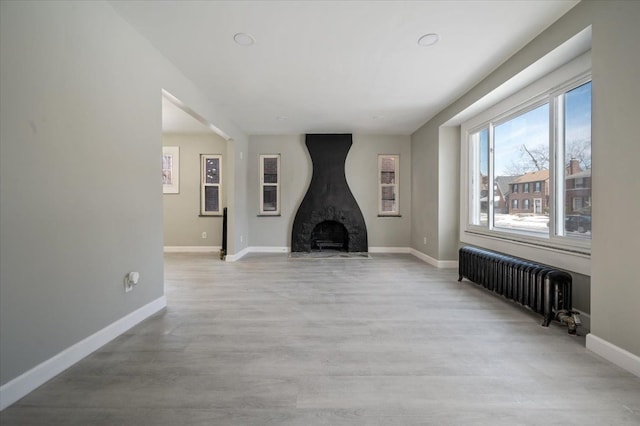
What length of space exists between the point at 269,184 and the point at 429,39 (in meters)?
4.52

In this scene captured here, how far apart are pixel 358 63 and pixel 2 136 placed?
2915mm

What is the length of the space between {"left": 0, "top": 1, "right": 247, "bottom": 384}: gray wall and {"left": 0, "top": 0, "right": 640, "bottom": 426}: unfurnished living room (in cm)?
1

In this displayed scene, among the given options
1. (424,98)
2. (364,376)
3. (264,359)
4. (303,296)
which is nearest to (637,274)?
(364,376)

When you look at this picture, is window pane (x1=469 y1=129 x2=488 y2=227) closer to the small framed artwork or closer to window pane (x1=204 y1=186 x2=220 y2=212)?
window pane (x1=204 y1=186 x2=220 y2=212)

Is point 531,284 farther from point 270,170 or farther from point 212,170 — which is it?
point 212,170

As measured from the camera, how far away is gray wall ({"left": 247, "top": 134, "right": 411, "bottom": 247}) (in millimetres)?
6367

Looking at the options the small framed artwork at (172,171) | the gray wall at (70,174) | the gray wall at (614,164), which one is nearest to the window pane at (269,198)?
the small framed artwork at (172,171)

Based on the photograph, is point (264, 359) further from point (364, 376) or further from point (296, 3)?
point (296, 3)

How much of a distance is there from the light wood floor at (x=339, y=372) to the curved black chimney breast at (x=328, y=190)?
3270mm

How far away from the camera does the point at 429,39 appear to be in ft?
8.55

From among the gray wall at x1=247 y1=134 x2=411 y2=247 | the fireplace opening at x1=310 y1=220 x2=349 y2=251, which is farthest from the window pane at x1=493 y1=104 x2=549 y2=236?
the fireplace opening at x1=310 y1=220 x2=349 y2=251

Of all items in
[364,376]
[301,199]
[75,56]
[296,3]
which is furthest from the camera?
[301,199]

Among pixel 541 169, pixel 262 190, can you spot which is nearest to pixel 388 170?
pixel 262 190

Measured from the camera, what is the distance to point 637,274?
1.68 metres
